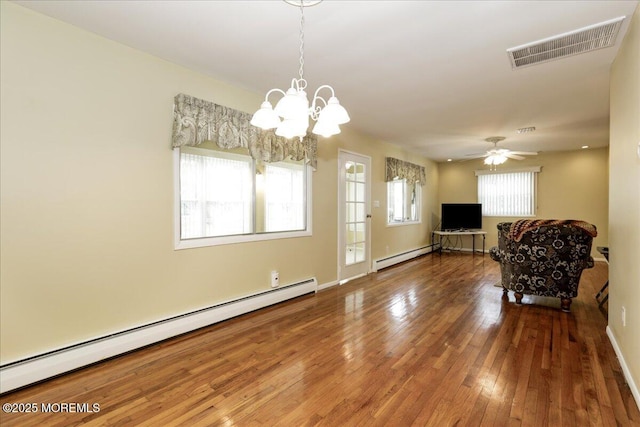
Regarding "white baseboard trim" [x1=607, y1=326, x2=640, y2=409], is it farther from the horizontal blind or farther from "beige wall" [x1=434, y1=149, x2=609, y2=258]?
the horizontal blind

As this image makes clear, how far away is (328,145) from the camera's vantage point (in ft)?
14.6

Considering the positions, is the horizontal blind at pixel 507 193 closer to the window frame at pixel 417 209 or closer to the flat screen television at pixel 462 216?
the flat screen television at pixel 462 216

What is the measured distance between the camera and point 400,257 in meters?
6.40

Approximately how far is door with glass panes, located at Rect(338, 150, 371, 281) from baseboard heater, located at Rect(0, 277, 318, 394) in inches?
66.5

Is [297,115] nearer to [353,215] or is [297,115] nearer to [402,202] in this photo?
[353,215]

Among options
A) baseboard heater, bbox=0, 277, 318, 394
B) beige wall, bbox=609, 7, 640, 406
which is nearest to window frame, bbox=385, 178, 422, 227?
baseboard heater, bbox=0, 277, 318, 394

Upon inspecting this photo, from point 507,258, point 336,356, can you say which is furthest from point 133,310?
point 507,258

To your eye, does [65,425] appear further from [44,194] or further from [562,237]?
[562,237]

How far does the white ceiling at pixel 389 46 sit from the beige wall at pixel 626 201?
0.31 metres

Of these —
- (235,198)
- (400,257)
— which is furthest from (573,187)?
(235,198)

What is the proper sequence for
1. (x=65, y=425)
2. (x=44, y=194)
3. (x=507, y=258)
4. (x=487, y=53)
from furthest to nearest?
1. (x=507, y=258)
2. (x=487, y=53)
3. (x=44, y=194)
4. (x=65, y=425)

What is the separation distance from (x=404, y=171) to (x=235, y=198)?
13.7ft

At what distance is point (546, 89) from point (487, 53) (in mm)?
1275

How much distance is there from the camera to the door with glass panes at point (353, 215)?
4.80 metres
